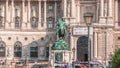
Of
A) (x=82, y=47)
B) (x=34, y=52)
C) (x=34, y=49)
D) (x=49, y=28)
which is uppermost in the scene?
(x=49, y=28)

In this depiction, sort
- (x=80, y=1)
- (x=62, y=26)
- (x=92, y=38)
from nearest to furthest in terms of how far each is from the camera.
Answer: (x=62, y=26) → (x=92, y=38) → (x=80, y=1)

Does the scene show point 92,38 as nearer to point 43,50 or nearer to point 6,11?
point 43,50

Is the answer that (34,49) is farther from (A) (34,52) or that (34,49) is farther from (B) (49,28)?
(B) (49,28)

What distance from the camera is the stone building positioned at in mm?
114438

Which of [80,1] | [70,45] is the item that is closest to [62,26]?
[70,45]

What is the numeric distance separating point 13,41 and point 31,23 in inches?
220

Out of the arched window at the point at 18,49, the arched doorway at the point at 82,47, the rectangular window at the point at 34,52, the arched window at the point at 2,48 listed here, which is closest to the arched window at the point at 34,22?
the rectangular window at the point at 34,52

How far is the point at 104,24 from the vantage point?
378ft

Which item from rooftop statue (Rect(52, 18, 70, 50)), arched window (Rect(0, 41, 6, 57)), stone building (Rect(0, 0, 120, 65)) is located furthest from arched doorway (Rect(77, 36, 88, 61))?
arched window (Rect(0, 41, 6, 57))

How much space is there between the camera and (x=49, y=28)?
124 meters

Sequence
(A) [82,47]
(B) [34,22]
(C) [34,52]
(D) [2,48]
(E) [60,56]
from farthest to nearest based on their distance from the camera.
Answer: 1. (B) [34,22]
2. (C) [34,52]
3. (D) [2,48]
4. (A) [82,47]
5. (E) [60,56]

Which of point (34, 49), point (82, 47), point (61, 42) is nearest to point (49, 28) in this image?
point (34, 49)

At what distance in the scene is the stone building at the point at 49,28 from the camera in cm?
11444

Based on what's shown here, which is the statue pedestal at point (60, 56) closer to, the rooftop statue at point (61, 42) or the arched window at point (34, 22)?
the rooftop statue at point (61, 42)
